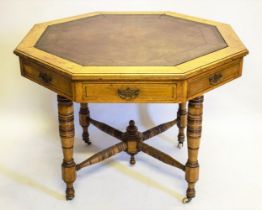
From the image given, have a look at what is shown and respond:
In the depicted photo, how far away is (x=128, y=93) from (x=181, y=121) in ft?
2.78

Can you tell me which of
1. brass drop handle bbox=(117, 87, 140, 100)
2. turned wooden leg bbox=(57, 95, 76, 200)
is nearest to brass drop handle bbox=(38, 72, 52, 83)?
turned wooden leg bbox=(57, 95, 76, 200)

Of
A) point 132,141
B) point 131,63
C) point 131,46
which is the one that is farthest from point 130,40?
point 132,141

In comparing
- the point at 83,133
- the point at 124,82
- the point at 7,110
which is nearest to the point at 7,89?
the point at 7,110

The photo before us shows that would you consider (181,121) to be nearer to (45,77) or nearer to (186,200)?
(186,200)

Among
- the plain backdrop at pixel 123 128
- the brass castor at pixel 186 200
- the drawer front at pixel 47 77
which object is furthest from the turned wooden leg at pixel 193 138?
the drawer front at pixel 47 77

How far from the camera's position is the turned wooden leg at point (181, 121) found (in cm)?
248

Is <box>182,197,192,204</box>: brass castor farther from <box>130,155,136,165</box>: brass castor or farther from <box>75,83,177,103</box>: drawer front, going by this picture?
<box>75,83,177,103</box>: drawer front

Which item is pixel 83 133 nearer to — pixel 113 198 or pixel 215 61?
pixel 113 198

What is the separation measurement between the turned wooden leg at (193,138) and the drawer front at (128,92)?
215mm

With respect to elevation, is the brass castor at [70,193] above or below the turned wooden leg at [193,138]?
below

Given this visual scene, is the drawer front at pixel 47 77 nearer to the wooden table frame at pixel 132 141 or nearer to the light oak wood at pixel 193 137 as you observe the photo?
the wooden table frame at pixel 132 141

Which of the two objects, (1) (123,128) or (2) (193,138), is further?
(1) (123,128)

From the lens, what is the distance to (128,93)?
5.64 ft

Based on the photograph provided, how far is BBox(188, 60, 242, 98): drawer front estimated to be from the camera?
→ 5.76 feet
